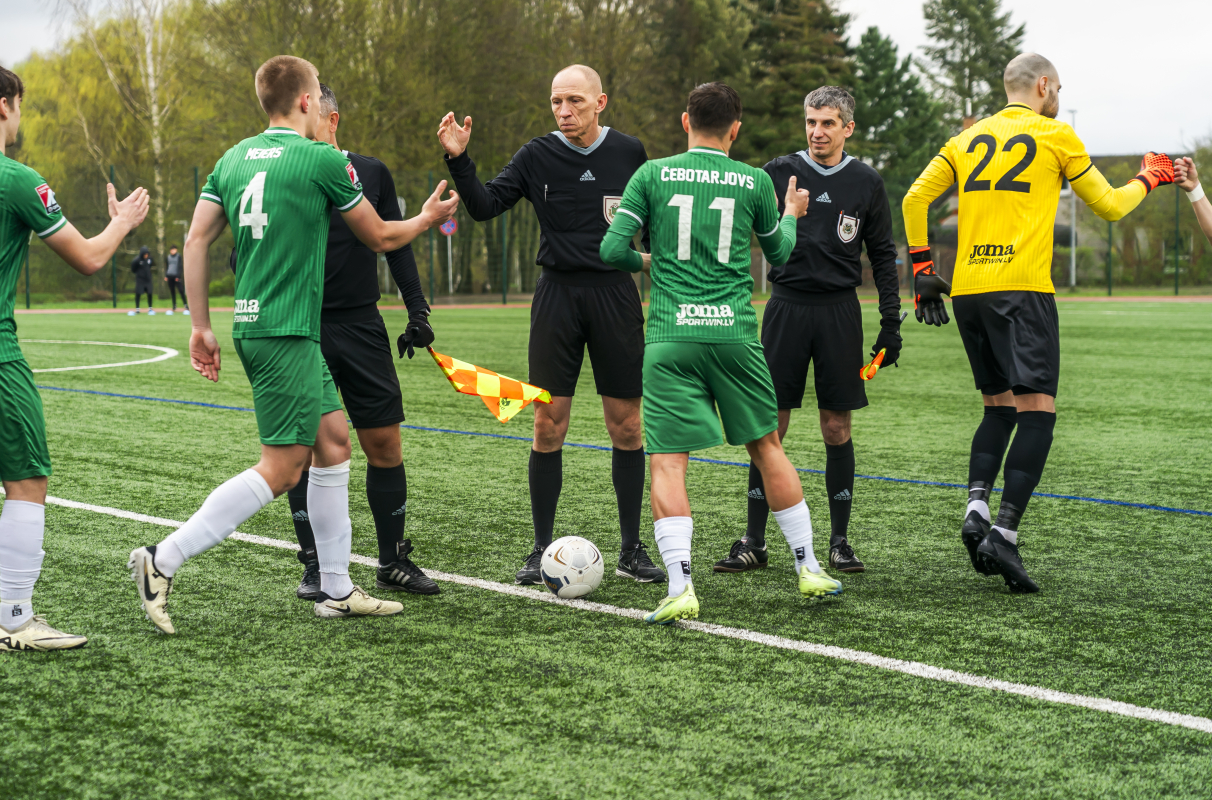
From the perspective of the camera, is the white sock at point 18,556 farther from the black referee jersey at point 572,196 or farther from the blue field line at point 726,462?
the blue field line at point 726,462

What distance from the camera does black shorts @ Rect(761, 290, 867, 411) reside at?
205 inches

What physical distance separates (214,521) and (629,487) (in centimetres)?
193

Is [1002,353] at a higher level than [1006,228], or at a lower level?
lower

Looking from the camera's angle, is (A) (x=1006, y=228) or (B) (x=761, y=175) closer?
(B) (x=761, y=175)

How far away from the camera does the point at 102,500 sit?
6375 mm

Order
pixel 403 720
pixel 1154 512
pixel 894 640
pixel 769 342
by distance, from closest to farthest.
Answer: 1. pixel 403 720
2. pixel 894 640
3. pixel 769 342
4. pixel 1154 512

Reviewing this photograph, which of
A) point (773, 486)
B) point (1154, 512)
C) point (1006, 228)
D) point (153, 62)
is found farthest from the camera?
point (153, 62)

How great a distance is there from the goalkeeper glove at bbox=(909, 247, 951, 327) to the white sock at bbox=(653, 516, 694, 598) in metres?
1.70

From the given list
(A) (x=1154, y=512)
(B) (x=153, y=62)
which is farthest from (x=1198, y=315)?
(B) (x=153, y=62)

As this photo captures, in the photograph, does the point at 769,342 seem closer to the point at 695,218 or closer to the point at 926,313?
the point at 926,313

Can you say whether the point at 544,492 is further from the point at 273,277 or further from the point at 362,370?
the point at 273,277

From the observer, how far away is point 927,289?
5.24 m

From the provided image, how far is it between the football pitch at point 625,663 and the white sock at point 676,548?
177 mm

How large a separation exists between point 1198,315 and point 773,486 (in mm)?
24836
